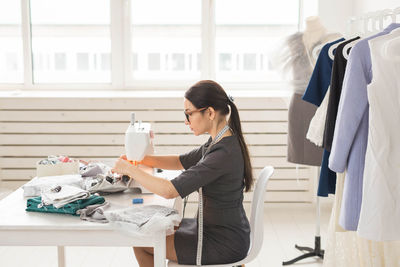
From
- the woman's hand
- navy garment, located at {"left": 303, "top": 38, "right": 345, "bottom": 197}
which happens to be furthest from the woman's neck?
navy garment, located at {"left": 303, "top": 38, "right": 345, "bottom": 197}

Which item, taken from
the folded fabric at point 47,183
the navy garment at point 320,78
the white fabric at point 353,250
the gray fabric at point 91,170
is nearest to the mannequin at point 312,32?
the navy garment at point 320,78

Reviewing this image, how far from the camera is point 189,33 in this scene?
496 centimetres

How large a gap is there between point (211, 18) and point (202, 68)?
0.46 m

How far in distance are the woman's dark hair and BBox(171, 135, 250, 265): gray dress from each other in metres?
0.05

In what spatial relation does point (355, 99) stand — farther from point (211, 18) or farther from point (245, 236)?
point (211, 18)

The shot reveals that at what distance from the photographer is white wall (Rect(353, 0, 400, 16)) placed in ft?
11.8

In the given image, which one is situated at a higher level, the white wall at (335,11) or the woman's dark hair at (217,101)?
the white wall at (335,11)

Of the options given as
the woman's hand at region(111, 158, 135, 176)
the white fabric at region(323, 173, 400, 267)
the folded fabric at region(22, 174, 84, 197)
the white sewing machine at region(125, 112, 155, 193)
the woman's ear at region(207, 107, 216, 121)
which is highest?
the woman's ear at region(207, 107, 216, 121)

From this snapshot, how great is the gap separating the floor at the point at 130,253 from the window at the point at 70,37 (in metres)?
1.91

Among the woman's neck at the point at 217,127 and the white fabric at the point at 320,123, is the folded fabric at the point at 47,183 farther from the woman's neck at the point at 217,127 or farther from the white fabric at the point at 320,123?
the white fabric at the point at 320,123

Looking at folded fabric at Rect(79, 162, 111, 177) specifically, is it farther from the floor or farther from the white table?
the floor

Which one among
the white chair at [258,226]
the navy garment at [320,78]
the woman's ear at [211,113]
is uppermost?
the navy garment at [320,78]

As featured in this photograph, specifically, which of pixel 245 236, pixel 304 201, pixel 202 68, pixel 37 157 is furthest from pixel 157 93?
pixel 245 236

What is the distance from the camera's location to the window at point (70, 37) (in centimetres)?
497
